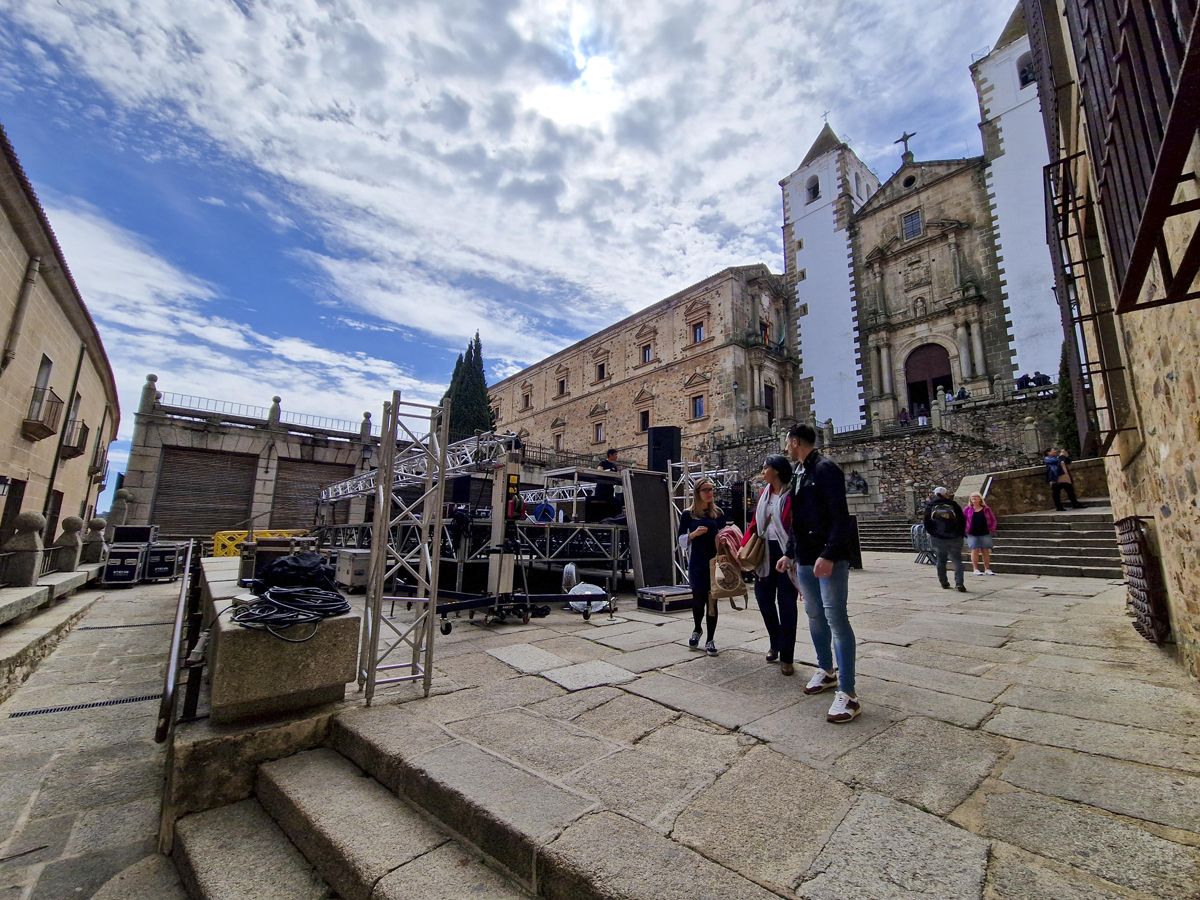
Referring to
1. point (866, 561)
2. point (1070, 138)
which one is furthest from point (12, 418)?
point (866, 561)

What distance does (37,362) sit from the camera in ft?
29.4

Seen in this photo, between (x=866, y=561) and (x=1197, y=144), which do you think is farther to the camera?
(x=866, y=561)

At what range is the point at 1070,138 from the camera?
4.88 metres

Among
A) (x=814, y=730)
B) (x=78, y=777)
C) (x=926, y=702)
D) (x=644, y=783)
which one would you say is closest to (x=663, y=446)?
(x=926, y=702)

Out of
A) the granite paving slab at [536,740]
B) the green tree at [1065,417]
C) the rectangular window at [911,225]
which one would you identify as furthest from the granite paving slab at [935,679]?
the rectangular window at [911,225]

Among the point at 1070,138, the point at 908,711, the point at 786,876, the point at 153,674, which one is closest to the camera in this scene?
the point at 786,876

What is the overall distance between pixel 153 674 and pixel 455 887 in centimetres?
567

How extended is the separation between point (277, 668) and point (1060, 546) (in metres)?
12.2

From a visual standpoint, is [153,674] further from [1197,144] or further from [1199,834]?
[1197,144]

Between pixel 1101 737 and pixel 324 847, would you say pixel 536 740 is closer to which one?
pixel 324 847

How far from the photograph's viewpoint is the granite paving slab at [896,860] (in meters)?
1.44

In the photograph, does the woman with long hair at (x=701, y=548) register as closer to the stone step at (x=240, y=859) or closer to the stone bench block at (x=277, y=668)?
the stone bench block at (x=277, y=668)

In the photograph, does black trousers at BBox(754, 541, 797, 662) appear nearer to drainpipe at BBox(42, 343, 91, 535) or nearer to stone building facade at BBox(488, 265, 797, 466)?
drainpipe at BBox(42, 343, 91, 535)

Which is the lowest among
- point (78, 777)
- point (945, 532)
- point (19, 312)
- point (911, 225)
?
point (78, 777)
